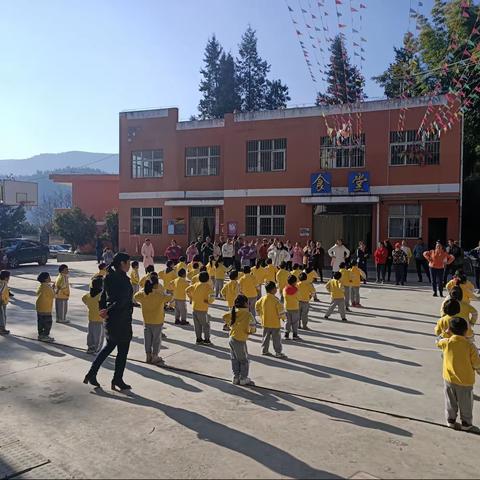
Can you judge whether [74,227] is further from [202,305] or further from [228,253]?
[202,305]

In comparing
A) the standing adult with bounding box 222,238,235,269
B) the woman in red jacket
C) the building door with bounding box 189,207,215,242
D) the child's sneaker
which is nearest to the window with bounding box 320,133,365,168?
the woman in red jacket

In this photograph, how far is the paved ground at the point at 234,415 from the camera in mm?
4715

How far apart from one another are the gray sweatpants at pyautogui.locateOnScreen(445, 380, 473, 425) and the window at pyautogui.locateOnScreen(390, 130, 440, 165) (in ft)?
62.7

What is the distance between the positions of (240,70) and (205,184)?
3418cm

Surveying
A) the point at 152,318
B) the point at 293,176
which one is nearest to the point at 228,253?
the point at 293,176

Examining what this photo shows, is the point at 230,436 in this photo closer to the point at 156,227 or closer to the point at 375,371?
the point at 375,371

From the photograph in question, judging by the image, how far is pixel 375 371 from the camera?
7.88m

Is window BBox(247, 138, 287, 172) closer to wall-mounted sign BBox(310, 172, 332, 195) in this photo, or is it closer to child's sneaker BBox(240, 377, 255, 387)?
wall-mounted sign BBox(310, 172, 332, 195)

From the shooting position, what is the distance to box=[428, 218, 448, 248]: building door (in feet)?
76.3

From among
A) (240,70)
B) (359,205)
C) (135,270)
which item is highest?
(240,70)

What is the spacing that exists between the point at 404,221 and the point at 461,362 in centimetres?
1902

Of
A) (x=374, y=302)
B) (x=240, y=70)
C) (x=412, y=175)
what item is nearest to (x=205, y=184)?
(x=412, y=175)

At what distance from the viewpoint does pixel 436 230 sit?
2339 cm

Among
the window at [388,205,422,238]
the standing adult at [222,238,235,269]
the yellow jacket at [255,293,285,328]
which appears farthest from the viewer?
the window at [388,205,422,238]
